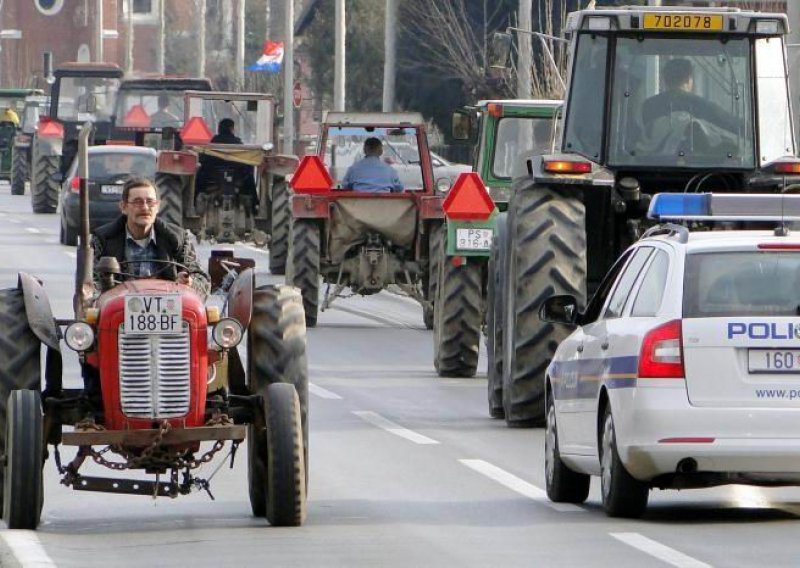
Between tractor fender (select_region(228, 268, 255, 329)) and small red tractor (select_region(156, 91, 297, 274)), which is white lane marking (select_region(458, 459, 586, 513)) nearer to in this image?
tractor fender (select_region(228, 268, 255, 329))

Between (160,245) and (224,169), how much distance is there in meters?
23.1

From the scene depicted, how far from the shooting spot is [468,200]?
22.1 metres

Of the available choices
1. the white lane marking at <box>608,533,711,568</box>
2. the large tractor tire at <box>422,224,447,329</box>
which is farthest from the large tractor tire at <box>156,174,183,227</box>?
the white lane marking at <box>608,533,711,568</box>

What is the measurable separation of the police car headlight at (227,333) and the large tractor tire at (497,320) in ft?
20.1

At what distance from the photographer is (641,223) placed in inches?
696

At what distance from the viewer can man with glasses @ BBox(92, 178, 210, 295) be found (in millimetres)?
12734

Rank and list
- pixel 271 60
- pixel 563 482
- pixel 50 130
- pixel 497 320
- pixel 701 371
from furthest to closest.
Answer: pixel 271 60
pixel 50 130
pixel 497 320
pixel 563 482
pixel 701 371

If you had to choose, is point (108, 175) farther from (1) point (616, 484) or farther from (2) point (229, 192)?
(1) point (616, 484)

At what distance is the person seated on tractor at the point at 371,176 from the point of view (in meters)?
26.7

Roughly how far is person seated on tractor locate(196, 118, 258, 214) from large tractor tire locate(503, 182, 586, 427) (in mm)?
18919

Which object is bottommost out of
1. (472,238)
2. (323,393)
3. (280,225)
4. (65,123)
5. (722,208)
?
(323,393)

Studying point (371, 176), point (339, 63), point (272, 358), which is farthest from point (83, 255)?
point (339, 63)

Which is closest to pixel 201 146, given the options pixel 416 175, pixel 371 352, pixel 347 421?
pixel 416 175

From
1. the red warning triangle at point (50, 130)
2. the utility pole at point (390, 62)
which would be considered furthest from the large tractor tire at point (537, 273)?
the red warning triangle at point (50, 130)
